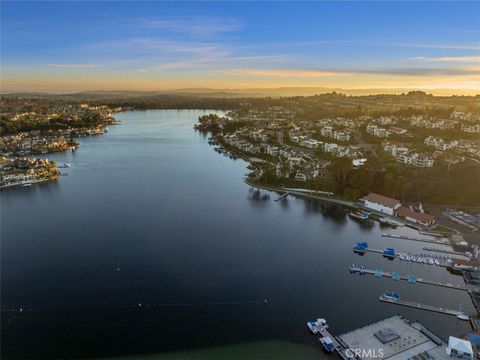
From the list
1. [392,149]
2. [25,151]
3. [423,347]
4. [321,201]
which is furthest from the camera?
[25,151]

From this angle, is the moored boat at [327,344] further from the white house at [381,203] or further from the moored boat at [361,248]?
the white house at [381,203]

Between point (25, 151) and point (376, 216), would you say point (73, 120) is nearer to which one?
point (25, 151)

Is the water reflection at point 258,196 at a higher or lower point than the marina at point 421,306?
higher

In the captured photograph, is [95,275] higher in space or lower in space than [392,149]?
lower

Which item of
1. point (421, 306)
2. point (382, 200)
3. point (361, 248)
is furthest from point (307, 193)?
point (421, 306)

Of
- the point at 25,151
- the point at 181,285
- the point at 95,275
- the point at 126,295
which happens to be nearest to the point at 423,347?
the point at 181,285

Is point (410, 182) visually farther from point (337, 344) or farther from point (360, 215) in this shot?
point (337, 344)

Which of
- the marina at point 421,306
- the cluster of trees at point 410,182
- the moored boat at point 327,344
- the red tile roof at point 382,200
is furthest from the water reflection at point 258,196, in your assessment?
the moored boat at point 327,344
